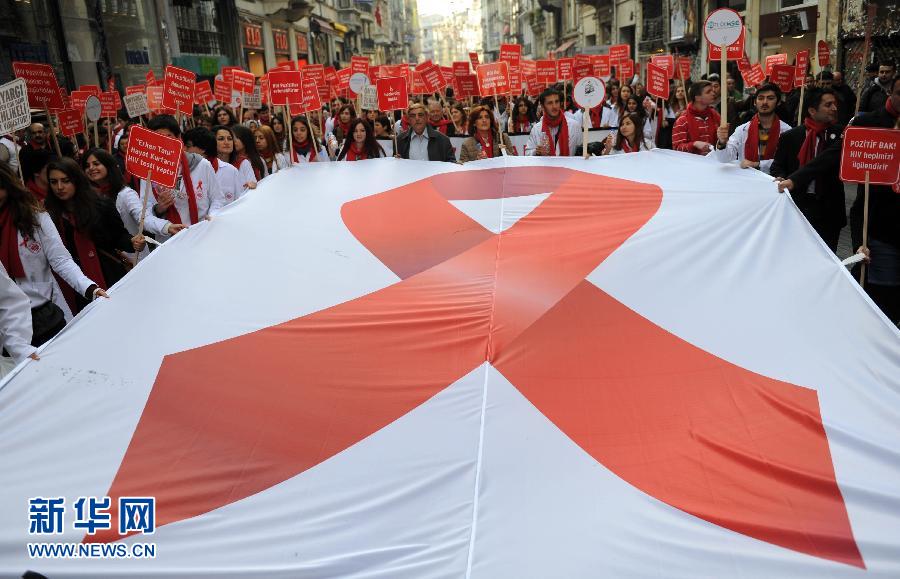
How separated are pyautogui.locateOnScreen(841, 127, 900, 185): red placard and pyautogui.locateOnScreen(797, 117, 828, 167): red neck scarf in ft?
4.71

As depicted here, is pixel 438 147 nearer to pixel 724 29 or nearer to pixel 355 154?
pixel 355 154

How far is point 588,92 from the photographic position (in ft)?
20.2

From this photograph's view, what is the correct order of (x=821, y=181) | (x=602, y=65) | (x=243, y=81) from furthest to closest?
(x=602, y=65) → (x=243, y=81) → (x=821, y=181)

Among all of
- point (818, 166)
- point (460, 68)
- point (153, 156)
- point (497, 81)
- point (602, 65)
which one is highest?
point (460, 68)

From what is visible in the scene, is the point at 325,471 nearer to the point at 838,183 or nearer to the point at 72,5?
the point at 838,183

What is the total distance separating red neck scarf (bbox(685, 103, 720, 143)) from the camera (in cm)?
776

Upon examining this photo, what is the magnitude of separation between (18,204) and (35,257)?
1.04ft

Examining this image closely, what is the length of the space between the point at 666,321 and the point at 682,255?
57cm

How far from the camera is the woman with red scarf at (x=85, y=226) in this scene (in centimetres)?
477

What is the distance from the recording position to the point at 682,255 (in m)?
3.85

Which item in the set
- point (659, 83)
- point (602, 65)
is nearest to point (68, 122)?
point (659, 83)

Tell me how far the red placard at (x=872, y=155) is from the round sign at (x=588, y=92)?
2.12m

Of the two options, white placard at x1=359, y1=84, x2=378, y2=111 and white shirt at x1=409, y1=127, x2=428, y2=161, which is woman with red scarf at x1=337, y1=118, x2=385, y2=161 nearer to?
white shirt at x1=409, y1=127, x2=428, y2=161

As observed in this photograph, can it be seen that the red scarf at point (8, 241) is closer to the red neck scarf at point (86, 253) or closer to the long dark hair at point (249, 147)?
the red neck scarf at point (86, 253)
